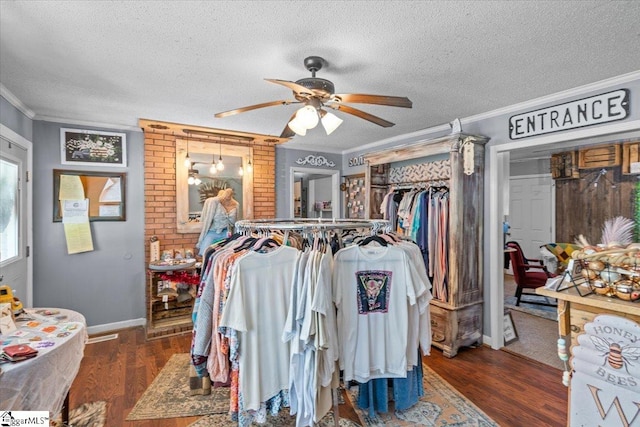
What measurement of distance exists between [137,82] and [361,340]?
2492 mm

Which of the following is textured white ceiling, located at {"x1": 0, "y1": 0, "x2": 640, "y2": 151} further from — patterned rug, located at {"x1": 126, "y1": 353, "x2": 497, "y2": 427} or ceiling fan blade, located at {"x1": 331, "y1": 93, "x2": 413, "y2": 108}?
patterned rug, located at {"x1": 126, "y1": 353, "x2": 497, "y2": 427}

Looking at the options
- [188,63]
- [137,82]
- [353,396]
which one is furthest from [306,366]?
[137,82]

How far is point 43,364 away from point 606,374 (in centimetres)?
254

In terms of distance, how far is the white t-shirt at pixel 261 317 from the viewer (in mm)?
1651

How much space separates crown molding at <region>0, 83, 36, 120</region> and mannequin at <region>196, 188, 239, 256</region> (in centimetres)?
190

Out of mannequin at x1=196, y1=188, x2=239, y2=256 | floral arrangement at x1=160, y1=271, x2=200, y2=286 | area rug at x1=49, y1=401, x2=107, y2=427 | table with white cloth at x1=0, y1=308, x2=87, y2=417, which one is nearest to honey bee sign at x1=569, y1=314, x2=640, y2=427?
table with white cloth at x1=0, y1=308, x2=87, y2=417

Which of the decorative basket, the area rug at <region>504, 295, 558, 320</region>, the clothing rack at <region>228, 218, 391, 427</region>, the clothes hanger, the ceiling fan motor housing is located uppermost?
the ceiling fan motor housing

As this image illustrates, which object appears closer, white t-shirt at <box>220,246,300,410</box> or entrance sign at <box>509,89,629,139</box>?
white t-shirt at <box>220,246,300,410</box>

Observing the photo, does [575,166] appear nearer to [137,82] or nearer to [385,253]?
[385,253]

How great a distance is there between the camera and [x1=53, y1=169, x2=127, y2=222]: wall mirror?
134 inches

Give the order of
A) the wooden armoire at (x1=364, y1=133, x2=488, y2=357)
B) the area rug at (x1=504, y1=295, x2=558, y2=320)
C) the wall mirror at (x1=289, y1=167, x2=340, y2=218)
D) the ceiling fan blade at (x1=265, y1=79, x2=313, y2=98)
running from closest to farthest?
the ceiling fan blade at (x1=265, y1=79, x2=313, y2=98)
the wooden armoire at (x1=364, y1=133, x2=488, y2=357)
the area rug at (x1=504, y1=295, x2=558, y2=320)
the wall mirror at (x1=289, y1=167, x2=340, y2=218)

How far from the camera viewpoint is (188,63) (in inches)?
82.9

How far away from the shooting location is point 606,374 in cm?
148

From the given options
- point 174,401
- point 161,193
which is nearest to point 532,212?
point 161,193
